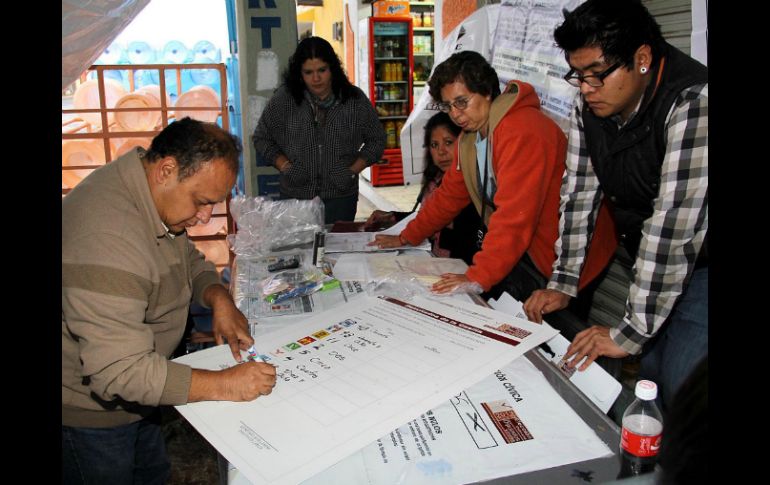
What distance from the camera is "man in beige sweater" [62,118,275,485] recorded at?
3.28 ft

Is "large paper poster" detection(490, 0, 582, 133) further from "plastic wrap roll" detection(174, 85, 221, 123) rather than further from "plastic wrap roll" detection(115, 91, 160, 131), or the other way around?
"plastic wrap roll" detection(115, 91, 160, 131)

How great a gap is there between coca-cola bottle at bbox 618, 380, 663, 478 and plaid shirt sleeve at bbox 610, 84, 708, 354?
0.40m

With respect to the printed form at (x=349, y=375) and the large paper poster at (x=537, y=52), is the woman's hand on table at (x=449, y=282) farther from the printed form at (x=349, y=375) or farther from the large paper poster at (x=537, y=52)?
the large paper poster at (x=537, y=52)

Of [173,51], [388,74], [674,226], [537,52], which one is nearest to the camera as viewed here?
[674,226]

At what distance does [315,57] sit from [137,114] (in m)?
1.48

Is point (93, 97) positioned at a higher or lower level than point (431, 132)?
higher

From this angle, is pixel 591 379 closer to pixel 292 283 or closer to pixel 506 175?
pixel 506 175

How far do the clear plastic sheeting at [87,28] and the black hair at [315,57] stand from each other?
845 mm

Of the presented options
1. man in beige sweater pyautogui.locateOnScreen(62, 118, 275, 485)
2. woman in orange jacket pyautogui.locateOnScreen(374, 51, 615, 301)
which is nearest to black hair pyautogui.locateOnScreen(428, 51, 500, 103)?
woman in orange jacket pyautogui.locateOnScreen(374, 51, 615, 301)

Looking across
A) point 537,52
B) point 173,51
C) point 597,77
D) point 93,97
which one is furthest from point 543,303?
point 173,51

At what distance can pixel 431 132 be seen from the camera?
261 centimetres

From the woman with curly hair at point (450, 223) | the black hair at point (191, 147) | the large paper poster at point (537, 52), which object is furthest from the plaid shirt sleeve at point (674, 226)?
the large paper poster at point (537, 52)

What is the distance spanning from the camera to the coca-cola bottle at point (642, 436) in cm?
84
